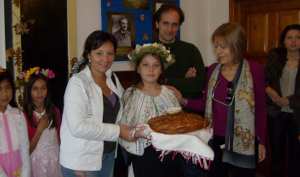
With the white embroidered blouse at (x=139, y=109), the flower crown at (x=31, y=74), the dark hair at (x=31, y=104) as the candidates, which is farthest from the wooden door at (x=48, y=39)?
the white embroidered blouse at (x=139, y=109)

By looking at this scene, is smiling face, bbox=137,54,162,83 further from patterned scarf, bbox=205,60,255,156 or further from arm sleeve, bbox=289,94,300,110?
arm sleeve, bbox=289,94,300,110

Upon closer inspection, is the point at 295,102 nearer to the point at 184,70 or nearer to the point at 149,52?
the point at 184,70

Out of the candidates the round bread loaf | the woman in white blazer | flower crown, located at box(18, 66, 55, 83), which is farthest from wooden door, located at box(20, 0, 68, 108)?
the round bread loaf

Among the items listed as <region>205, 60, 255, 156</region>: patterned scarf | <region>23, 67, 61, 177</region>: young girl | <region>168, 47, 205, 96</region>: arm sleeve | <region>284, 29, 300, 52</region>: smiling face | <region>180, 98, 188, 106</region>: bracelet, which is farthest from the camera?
<region>284, 29, 300, 52</region>: smiling face

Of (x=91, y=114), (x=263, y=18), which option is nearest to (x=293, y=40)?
(x=263, y=18)

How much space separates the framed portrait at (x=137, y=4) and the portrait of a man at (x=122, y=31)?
128 millimetres

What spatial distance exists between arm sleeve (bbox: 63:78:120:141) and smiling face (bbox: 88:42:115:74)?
0.44 ft

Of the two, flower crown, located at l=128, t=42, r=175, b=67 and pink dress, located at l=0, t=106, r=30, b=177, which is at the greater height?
flower crown, located at l=128, t=42, r=175, b=67

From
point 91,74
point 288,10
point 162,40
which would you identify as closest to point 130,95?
point 91,74

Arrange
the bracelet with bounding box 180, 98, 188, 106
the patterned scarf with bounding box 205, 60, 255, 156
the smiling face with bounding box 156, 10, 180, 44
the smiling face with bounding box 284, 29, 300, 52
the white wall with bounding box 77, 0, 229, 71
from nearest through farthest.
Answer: the patterned scarf with bounding box 205, 60, 255, 156
the bracelet with bounding box 180, 98, 188, 106
the smiling face with bounding box 156, 10, 180, 44
the smiling face with bounding box 284, 29, 300, 52
the white wall with bounding box 77, 0, 229, 71

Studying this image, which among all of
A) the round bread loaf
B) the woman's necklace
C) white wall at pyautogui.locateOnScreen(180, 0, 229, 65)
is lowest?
the woman's necklace

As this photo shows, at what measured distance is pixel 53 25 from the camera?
3215 millimetres

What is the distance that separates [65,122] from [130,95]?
0.37 meters

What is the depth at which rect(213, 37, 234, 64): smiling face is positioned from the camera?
2002mm
